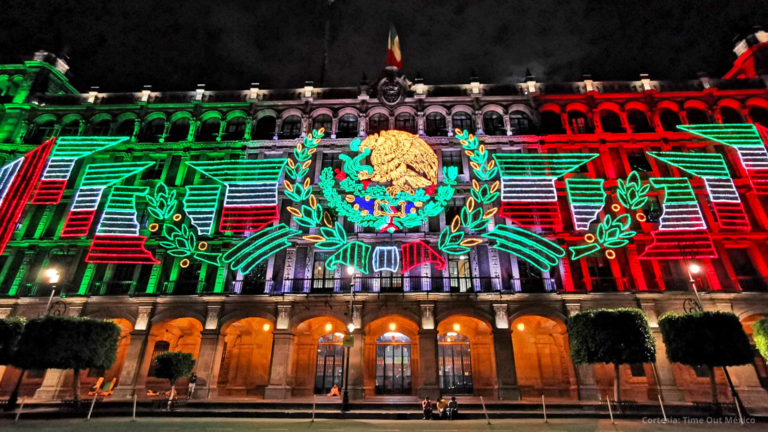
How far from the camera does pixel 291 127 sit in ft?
113

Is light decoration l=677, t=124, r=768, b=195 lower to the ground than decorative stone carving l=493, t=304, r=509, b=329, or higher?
higher

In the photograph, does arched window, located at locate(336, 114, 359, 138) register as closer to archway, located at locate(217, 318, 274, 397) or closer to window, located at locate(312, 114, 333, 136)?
window, located at locate(312, 114, 333, 136)

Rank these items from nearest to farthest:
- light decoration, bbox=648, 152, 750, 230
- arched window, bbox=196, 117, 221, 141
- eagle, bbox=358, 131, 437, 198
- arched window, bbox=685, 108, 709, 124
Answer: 1. light decoration, bbox=648, 152, 750, 230
2. eagle, bbox=358, 131, 437, 198
3. arched window, bbox=685, 108, 709, 124
4. arched window, bbox=196, 117, 221, 141

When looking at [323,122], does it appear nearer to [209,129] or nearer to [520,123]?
[209,129]

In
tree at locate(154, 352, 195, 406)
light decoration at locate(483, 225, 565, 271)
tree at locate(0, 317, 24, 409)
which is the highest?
light decoration at locate(483, 225, 565, 271)

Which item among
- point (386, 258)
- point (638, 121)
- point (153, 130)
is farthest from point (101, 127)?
point (638, 121)

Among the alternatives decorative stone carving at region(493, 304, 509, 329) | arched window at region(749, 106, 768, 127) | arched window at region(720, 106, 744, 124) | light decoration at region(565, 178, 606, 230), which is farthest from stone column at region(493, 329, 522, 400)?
arched window at region(749, 106, 768, 127)

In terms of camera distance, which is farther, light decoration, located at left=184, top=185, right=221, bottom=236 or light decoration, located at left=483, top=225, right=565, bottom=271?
light decoration, located at left=184, top=185, right=221, bottom=236

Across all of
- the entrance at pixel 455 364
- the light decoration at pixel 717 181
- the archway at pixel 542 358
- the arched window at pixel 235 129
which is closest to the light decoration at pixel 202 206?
the arched window at pixel 235 129

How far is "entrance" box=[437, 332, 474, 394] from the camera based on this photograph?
2754 centimetres

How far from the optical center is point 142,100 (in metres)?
34.9

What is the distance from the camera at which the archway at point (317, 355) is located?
27359mm

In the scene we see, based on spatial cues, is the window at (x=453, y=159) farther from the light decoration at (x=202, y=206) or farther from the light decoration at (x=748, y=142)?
the light decoration at (x=202, y=206)

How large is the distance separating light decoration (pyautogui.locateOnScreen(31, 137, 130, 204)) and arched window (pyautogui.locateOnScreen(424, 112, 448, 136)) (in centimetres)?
2553
